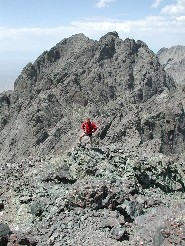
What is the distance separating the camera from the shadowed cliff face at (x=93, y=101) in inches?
2371

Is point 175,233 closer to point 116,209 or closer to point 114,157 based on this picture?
point 116,209

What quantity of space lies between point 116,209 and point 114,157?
15.1 feet

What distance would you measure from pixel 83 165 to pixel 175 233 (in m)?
7.60

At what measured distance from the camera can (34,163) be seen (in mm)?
23141

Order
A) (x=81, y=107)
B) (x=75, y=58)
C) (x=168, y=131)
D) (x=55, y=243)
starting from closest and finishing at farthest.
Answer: (x=55, y=243) → (x=168, y=131) → (x=81, y=107) → (x=75, y=58)

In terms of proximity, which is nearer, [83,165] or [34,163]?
[83,165]

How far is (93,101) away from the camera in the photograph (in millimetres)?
89375

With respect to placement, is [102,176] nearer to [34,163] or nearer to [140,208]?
[140,208]

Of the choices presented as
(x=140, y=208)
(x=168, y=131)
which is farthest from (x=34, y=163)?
(x=168, y=131)

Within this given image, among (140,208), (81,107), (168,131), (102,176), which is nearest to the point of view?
(140,208)

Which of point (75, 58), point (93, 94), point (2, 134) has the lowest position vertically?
point (2, 134)

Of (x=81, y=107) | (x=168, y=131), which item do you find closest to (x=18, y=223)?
(x=168, y=131)

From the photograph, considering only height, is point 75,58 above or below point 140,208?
above

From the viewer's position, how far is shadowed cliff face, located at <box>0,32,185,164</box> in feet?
198
